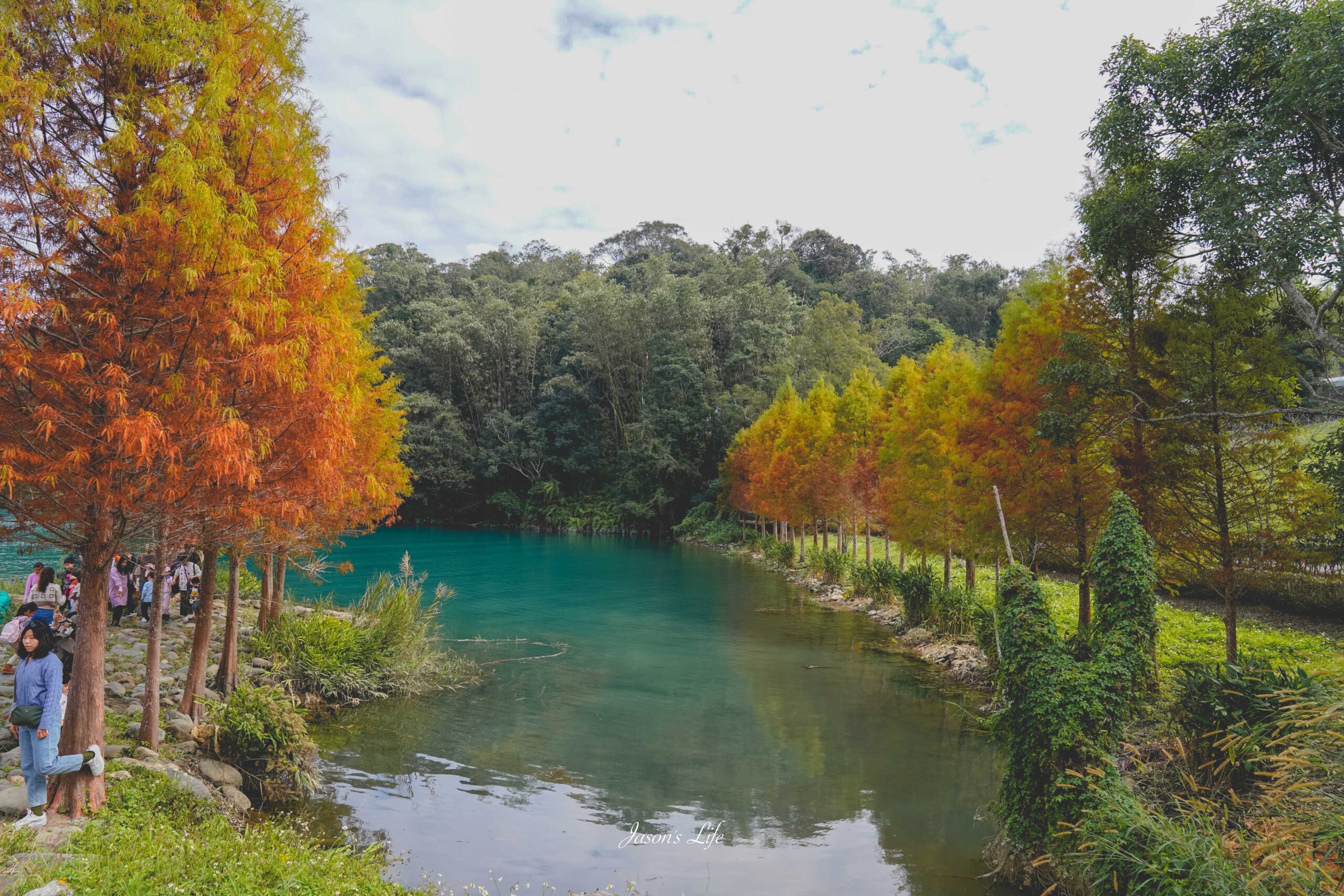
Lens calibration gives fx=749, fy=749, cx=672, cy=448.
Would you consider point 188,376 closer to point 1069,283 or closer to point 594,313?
point 1069,283

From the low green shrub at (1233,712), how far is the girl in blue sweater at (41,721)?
10.5 meters

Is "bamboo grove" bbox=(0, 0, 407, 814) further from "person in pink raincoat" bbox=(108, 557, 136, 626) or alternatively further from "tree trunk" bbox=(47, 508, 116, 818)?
"person in pink raincoat" bbox=(108, 557, 136, 626)

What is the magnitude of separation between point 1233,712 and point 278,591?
16.8 metres

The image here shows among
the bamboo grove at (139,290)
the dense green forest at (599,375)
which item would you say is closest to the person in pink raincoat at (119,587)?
the bamboo grove at (139,290)

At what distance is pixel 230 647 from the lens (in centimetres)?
1205

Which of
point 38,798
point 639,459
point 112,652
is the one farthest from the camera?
point 639,459

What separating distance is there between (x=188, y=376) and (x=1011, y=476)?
513 inches

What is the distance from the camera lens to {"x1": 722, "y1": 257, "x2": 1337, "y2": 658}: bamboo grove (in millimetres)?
10883

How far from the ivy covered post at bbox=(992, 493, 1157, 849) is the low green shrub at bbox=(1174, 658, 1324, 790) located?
0.61m

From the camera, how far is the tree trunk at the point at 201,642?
10258 millimetres

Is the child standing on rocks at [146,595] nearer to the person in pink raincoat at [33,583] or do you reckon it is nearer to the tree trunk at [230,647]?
the person in pink raincoat at [33,583]

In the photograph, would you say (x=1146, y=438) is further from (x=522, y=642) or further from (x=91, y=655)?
(x=522, y=642)

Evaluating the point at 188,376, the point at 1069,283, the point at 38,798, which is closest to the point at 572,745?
the point at 38,798

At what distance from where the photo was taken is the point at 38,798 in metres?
6.59
